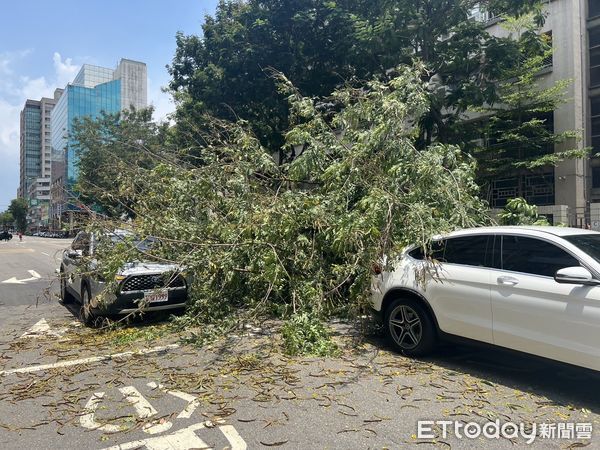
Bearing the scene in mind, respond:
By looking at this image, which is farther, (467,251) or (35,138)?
(35,138)

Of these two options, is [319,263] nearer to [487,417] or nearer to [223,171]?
[223,171]

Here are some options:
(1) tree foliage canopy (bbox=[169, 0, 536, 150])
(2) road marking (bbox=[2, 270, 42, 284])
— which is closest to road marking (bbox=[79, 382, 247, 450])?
(1) tree foliage canopy (bbox=[169, 0, 536, 150])

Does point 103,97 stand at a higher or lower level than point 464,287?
higher

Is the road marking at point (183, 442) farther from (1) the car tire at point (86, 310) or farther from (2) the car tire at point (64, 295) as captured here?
(2) the car tire at point (64, 295)

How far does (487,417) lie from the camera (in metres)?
3.91

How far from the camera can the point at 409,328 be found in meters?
5.58

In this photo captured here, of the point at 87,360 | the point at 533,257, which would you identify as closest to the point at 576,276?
the point at 533,257

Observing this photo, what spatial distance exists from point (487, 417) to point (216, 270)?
14.8 feet

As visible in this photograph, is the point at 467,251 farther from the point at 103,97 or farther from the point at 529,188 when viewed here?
the point at 103,97

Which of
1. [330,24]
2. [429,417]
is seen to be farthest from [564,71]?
[429,417]

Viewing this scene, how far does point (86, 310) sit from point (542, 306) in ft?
21.0

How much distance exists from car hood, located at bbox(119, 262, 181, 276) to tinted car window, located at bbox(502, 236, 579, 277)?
15.7 feet

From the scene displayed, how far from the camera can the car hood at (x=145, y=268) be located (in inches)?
289

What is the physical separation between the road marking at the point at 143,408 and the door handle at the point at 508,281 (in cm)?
337
